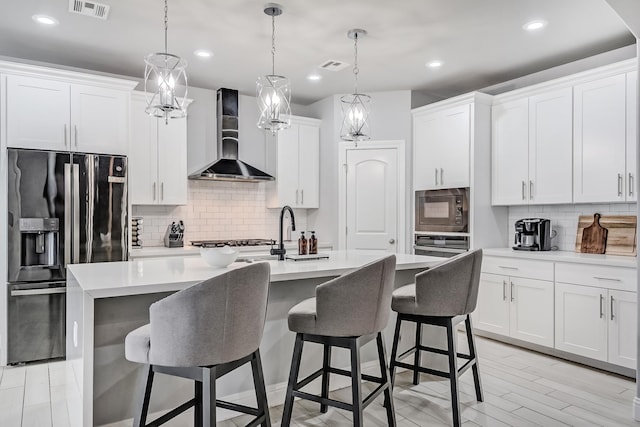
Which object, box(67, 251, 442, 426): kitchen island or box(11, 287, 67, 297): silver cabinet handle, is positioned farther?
box(11, 287, 67, 297): silver cabinet handle

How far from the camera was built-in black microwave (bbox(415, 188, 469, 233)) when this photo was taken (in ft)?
15.4

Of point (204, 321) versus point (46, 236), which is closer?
point (204, 321)

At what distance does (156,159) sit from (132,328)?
2750 mm

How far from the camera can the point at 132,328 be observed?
89.6 inches

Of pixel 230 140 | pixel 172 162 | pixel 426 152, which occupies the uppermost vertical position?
pixel 230 140

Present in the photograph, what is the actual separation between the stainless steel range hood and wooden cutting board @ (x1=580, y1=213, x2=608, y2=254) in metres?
3.18

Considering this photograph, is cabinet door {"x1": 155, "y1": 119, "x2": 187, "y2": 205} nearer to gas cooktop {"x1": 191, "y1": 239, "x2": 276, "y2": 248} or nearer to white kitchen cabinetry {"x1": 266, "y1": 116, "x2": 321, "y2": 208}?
gas cooktop {"x1": 191, "y1": 239, "x2": 276, "y2": 248}

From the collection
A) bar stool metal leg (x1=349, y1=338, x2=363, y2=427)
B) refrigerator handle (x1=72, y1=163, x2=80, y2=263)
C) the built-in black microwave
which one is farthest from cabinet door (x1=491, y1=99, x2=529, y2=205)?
refrigerator handle (x1=72, y1=163, x2=80, y2=263)

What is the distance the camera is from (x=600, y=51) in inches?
161

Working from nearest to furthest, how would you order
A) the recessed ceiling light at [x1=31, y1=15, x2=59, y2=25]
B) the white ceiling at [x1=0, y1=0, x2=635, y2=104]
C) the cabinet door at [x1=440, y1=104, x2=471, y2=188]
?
the white ceiling at [x1=0, y1=0, x2=635, y2=104], the recessed ceiling light at [x1=31, y1=15, x2=59, y2=25], the cabinet door at [x1=440, y1=104, x2=471, y2=188]

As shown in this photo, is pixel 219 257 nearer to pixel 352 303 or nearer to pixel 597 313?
pixel 352 303

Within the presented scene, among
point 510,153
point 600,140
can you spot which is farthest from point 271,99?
point 600,140

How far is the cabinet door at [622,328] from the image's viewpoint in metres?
3.33

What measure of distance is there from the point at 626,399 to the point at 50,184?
15.0 ft
